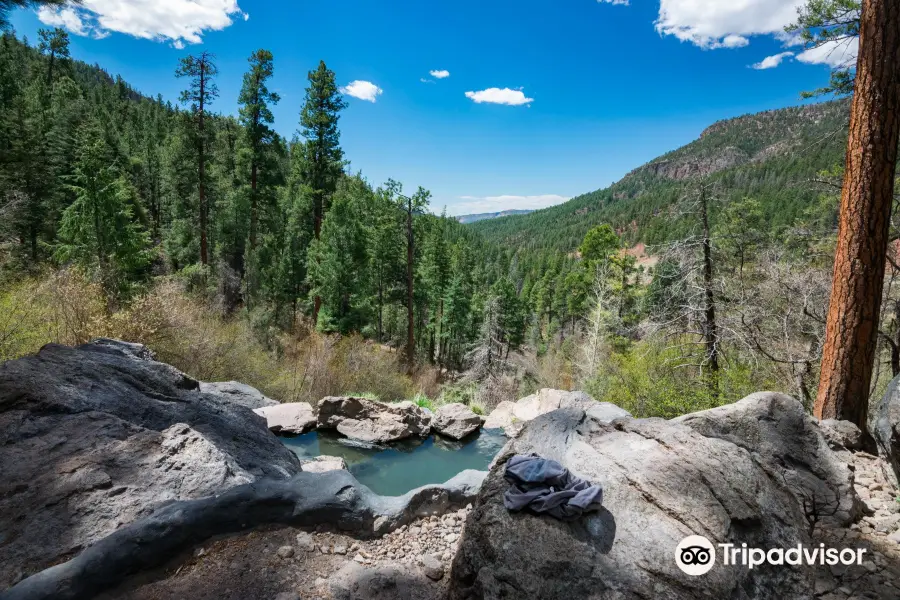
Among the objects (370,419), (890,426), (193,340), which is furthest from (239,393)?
A: (890,426)

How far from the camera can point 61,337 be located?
897 centimetres

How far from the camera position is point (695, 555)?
2.75 metres

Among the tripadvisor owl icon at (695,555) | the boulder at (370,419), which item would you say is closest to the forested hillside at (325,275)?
the boulder at (370,419)

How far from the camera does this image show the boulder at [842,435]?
542 cm

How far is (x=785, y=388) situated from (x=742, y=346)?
1382 mm

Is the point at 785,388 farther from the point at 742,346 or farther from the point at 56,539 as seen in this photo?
the point at 56,539

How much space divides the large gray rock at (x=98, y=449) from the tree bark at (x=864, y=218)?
8152 mm

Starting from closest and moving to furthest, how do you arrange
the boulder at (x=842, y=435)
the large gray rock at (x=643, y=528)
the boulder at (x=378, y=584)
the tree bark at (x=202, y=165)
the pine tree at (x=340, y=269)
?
the large gray rock at (x=643, y=528) < the boulder at (x=378, y=584) < the boulder at (x=842, y=435) < the tree bark at (x=202, y=165) < the pine tree at (x=340, y=269)

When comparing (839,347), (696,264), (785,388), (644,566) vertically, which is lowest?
(785,388)

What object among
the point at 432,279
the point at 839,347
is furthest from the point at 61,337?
the point at 432,279

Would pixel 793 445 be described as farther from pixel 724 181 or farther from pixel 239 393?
pixel 724 181

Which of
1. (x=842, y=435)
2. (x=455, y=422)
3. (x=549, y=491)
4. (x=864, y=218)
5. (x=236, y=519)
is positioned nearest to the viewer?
(x=549, y=491)

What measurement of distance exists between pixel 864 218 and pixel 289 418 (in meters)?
12.2

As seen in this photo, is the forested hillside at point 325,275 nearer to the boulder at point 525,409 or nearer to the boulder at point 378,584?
the boulder at point 525,409
